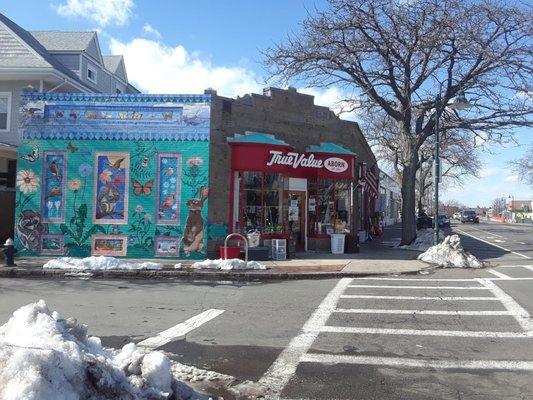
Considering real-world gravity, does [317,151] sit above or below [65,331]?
above

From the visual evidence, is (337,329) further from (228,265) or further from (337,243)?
(337,243)

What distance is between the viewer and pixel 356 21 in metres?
20.2

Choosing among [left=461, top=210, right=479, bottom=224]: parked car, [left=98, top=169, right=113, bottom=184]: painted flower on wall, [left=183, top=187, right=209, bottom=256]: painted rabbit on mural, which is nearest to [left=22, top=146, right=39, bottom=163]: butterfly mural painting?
[left=98, top=169, right=113, bottom=184]: painted flower on wall

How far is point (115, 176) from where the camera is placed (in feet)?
56.5

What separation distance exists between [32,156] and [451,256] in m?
13.7

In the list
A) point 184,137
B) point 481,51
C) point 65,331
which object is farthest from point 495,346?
point 481,51

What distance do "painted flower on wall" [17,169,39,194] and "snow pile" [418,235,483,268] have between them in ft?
41.9

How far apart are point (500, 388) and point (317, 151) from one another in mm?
14607

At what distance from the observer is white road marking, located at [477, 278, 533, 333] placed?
8.52 metres

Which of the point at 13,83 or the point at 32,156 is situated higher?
the point at 13,83

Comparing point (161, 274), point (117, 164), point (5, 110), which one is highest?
point (5, 110)

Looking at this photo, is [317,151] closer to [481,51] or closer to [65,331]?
[481,51]

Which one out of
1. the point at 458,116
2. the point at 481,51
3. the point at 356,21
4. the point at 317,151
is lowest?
the point at 317,151

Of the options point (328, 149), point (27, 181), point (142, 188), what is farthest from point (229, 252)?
point (27, 181)
